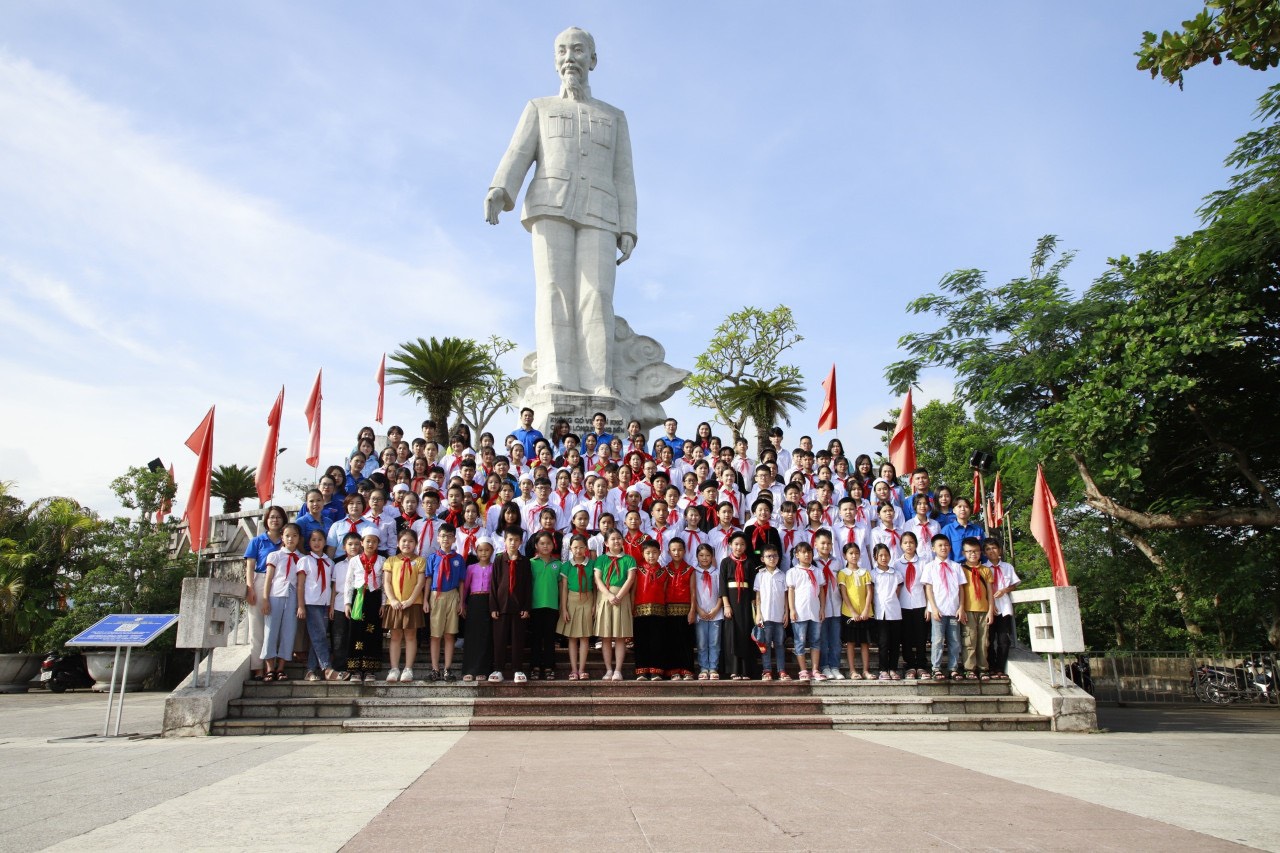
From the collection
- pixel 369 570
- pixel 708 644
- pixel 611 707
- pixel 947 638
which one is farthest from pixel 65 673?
pixel 947 638

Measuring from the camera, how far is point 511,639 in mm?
8445

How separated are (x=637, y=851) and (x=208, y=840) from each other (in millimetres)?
1648

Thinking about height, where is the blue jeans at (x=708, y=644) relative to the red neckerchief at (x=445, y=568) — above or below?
below

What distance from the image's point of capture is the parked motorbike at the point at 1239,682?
1424 cm

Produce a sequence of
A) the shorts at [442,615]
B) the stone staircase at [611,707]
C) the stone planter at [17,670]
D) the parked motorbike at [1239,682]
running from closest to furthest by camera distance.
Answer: the stone staircase at [611,707] < the shorts at [442,615] < the parked motorbike at [1239,682] < the stone planter at [17,670]

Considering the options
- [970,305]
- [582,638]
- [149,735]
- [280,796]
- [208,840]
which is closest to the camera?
[208,840]

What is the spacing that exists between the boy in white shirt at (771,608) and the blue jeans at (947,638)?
1.41m

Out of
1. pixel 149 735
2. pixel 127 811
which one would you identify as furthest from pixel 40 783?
pixel 149 735

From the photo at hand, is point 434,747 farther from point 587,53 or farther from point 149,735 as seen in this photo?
point 587,53

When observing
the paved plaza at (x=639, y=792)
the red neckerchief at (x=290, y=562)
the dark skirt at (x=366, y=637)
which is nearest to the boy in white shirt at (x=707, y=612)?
the paved plaza at (x=639, y=792)

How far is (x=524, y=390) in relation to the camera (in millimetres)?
15914

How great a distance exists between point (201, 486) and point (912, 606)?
287 inches

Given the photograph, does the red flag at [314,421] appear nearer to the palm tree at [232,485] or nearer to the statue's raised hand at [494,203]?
the statue's raised hand at [494,203]

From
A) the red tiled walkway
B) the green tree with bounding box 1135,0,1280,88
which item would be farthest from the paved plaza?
the green tree with bounding box 1135,0,1280,88
